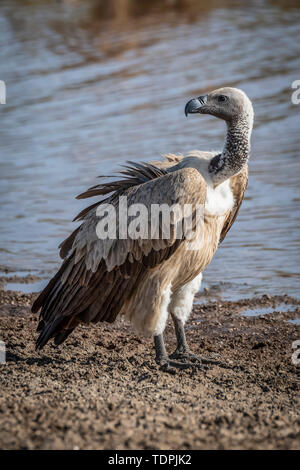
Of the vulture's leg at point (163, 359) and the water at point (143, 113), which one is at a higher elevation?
the vulture's leg at point (163, 359)

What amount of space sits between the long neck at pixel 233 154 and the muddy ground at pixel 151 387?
1.56 metres

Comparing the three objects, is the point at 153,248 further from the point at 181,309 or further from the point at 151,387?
the point at 151,387

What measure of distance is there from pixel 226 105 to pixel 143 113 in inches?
396

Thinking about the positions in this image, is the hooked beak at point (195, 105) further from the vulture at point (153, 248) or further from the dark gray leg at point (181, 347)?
the dark gray leg at point (181, 347)

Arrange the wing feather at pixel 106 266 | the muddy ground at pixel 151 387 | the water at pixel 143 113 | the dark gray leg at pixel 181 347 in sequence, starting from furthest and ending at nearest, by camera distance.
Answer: the water at pixel 143 113 → the dark gray leg at pixel 181 347 → the wing feather at pixel 106 266 → the muddy ground at pixel 151 387

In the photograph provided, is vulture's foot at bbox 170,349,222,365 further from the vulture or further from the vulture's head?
the vulture's head

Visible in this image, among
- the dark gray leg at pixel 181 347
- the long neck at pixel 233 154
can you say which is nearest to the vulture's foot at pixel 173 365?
the dark gray leg at pixel 181 347

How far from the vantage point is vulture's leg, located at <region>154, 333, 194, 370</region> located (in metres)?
6.02

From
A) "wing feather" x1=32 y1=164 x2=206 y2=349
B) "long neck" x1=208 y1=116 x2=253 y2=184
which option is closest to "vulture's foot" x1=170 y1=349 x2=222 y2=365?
"wing feather" x1=32 y1=164 x2=206 y2=349

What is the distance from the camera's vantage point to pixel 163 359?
6082 millimetres

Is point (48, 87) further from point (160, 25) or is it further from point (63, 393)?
point (63, 393)

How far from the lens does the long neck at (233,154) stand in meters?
5.93

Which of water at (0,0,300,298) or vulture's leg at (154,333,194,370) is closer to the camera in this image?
vulture's leg at (154,333,194,370)

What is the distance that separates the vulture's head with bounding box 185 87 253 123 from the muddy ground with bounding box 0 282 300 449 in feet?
6.54
